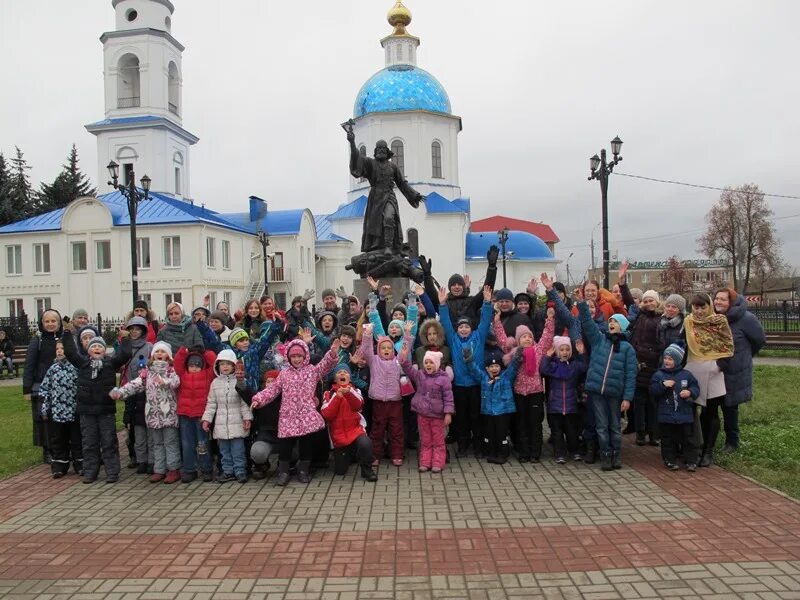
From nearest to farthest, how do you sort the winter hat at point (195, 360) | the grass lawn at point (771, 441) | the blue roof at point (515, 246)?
the grass lawn at point (771, 441) → the winter hat at point (195, 360) → the blue roof at point (515, 246)

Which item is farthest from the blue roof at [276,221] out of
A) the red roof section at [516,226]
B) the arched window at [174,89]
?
the red roof section at [516,226]

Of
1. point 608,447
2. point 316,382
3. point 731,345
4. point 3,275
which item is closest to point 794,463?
point 731,345

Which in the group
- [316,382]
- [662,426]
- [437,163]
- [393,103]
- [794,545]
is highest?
[393,103]

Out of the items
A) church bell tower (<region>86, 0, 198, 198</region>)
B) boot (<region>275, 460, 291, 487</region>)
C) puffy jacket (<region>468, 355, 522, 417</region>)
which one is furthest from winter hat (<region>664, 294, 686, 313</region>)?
church bell tower (<region>86, 0, 198, 198</region>)

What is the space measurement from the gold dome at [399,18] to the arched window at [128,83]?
16.2 metres

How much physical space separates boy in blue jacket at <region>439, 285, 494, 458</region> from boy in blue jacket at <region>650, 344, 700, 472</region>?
1.84 meters

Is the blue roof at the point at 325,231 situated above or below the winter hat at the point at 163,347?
above

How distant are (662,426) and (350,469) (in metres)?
3.33

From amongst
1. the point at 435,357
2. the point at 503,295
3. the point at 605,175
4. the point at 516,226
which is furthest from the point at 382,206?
the point at 516,226

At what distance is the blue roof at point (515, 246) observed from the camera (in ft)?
136

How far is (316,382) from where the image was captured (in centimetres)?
643

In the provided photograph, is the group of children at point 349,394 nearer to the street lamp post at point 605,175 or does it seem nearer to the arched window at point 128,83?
the street lamp post at point 605,175

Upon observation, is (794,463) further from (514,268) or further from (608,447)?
(514,268)

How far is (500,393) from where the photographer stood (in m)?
6.74
